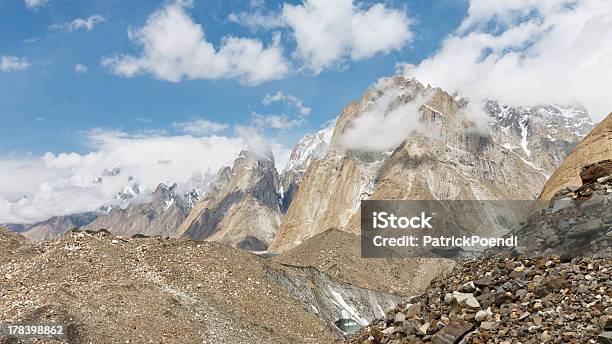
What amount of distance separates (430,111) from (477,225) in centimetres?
5454

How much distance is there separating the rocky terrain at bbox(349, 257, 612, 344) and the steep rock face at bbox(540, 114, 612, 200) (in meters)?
34.8

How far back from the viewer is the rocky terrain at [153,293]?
2530 centimetres

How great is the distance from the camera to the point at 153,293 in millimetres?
29562

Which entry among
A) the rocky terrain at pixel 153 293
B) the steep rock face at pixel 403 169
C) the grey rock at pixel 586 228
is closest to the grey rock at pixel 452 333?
the grey rock at pixel 586 228

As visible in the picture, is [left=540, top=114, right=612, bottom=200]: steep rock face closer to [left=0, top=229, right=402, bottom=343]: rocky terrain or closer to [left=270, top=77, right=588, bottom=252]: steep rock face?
[left=0, top=229, right=402, bottom=343]: rocky terrain

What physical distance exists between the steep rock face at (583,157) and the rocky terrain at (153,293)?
22282 millimetres

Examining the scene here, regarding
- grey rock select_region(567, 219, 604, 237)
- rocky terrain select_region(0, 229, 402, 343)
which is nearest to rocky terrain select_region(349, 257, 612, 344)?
grey rock select_region(567, 219, 604, 237)

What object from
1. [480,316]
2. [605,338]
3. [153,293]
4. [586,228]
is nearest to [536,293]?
[480,316]

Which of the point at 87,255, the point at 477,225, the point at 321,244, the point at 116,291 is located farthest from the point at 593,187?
the point at 477,225

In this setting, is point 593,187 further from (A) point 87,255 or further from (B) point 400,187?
(B) point 400,187

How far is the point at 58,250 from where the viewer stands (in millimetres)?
31422

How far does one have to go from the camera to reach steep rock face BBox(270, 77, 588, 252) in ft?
492

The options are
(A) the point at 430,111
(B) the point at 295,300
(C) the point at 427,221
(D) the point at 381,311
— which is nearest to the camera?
(B) the point at 295,300

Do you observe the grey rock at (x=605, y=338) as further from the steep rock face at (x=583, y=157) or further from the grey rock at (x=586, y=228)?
the steep rock face at (x=583, y=157)
